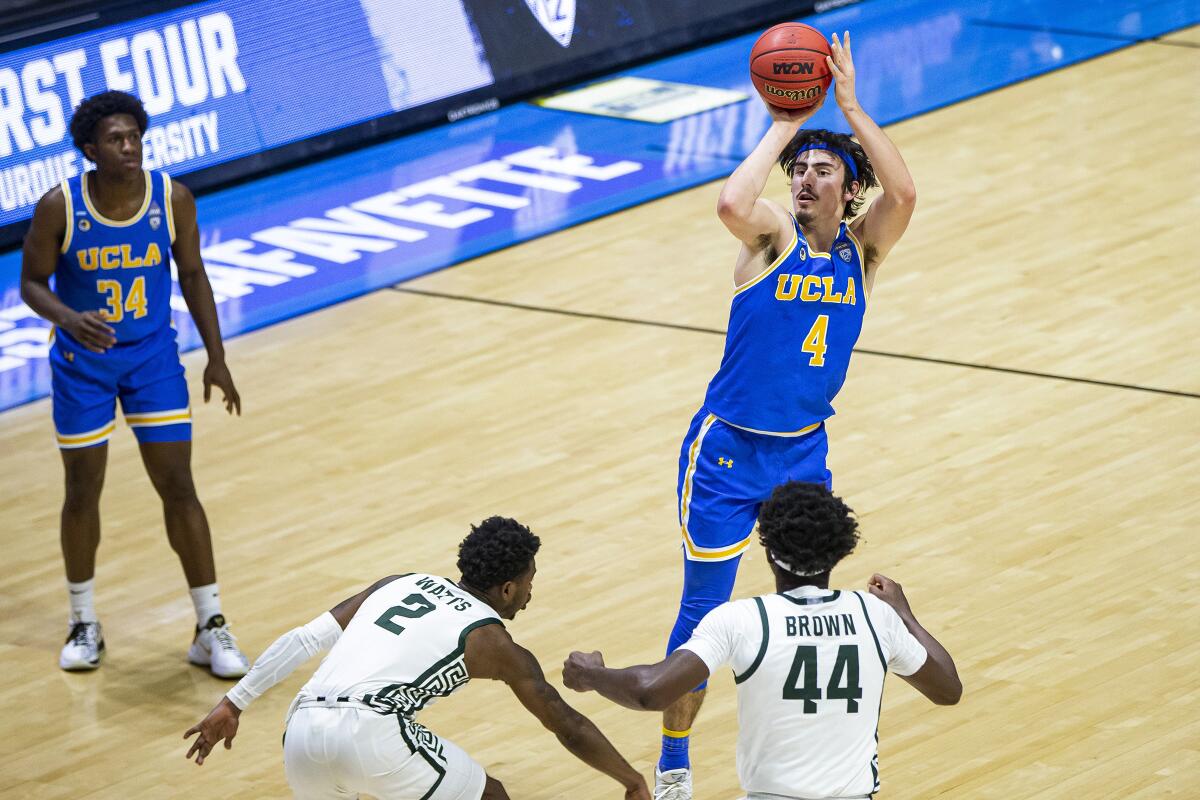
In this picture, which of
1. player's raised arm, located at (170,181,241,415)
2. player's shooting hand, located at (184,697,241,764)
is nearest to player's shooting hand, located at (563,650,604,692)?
player's shooting hand, located at (184,697,241,764)

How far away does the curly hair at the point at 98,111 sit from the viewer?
6.59 meters

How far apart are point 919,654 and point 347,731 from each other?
4.51ft

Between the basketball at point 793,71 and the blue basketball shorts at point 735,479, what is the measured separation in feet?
3.15


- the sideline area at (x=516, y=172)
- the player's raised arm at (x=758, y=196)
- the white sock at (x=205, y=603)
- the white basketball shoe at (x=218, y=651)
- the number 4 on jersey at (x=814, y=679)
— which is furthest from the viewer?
the sideline area at (x=516, y=172)

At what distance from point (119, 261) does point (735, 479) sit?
8.16 ft

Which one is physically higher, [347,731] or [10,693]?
[347,731]

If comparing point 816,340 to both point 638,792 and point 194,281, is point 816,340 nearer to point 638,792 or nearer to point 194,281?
point 638,792

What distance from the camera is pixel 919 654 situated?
434 cm

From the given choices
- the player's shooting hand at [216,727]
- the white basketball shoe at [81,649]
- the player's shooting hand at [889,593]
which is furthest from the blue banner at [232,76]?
the player's shooting hand at [889,593]

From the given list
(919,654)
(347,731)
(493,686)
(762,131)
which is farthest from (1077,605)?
(762,131)

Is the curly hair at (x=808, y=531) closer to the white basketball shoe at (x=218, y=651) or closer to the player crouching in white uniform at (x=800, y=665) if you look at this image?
the player crouching in white uniform at (x=800, y=665)

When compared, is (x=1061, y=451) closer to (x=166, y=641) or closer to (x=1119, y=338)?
(x=1119, y=338)

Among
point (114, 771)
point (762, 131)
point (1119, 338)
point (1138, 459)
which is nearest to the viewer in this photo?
point (114, 771)

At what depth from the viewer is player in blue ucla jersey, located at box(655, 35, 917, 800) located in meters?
5.45
